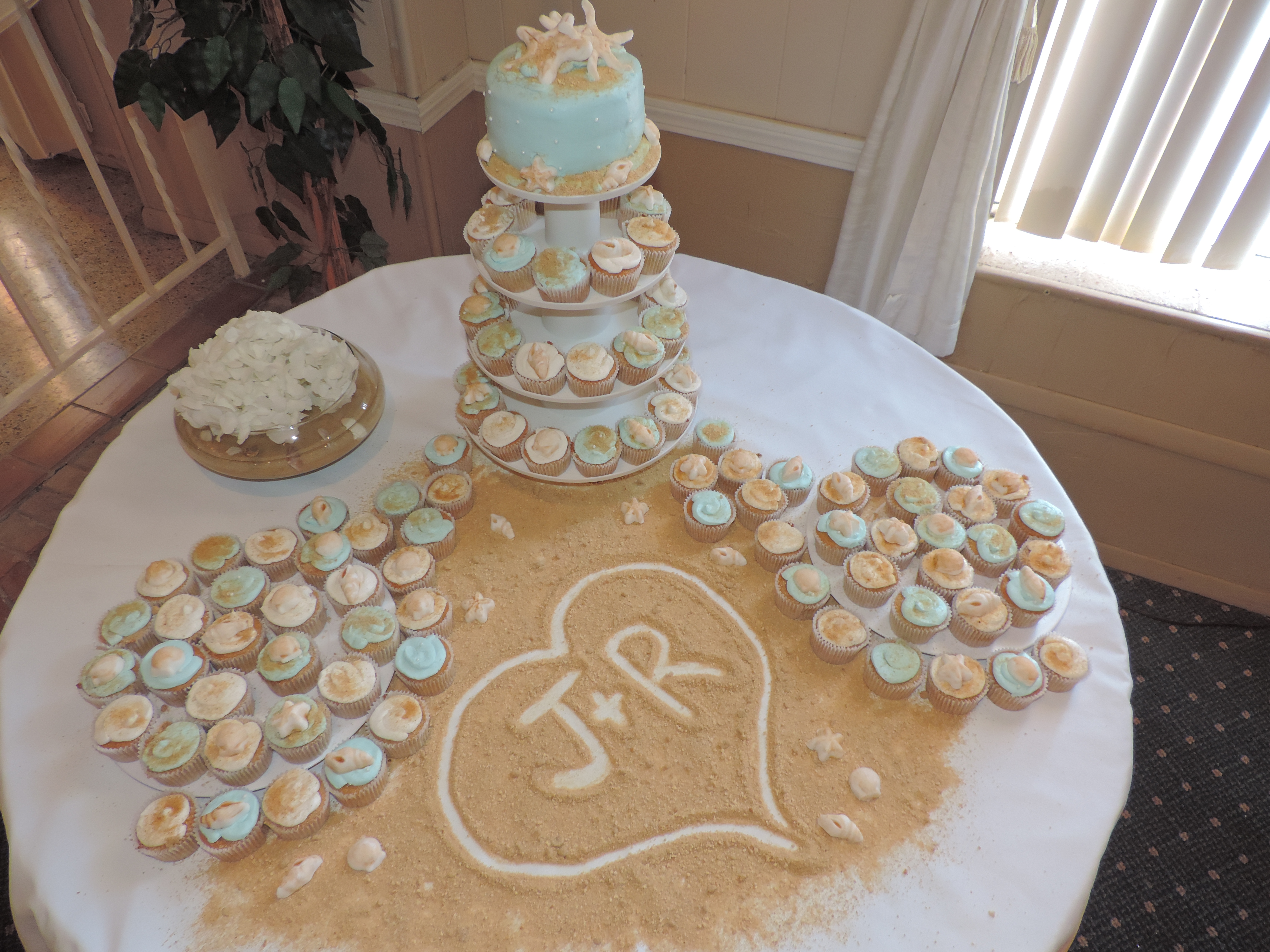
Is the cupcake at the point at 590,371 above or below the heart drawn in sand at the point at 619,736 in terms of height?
above

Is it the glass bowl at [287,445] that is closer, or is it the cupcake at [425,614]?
the cupcake at [425,614]

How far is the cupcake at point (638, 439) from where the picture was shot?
196cm

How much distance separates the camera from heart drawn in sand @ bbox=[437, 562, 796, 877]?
58.7 inches

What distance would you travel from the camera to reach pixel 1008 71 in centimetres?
230

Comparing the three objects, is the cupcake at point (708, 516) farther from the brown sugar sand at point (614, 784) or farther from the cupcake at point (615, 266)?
the cupcake at point (615, 266)

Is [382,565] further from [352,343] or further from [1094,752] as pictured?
[1094,752]

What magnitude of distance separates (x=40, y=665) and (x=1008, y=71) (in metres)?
2.61

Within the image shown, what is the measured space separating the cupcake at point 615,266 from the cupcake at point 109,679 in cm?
114

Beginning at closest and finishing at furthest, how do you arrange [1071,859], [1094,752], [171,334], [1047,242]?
[1071,859]
[1094,752]
[1047,242]
[171,334]

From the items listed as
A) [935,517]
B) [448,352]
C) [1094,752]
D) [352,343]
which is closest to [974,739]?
[1094,752]

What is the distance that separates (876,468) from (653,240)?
2.35 feet

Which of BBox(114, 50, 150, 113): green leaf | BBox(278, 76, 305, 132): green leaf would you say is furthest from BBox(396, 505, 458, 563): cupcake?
BBox(114, 50, 150, 113): green leaf

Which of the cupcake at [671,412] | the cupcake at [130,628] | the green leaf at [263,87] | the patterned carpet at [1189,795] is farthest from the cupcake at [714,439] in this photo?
the patterned carpet at [1189,795]

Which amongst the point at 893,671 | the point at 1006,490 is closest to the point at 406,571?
the point at 893,671
